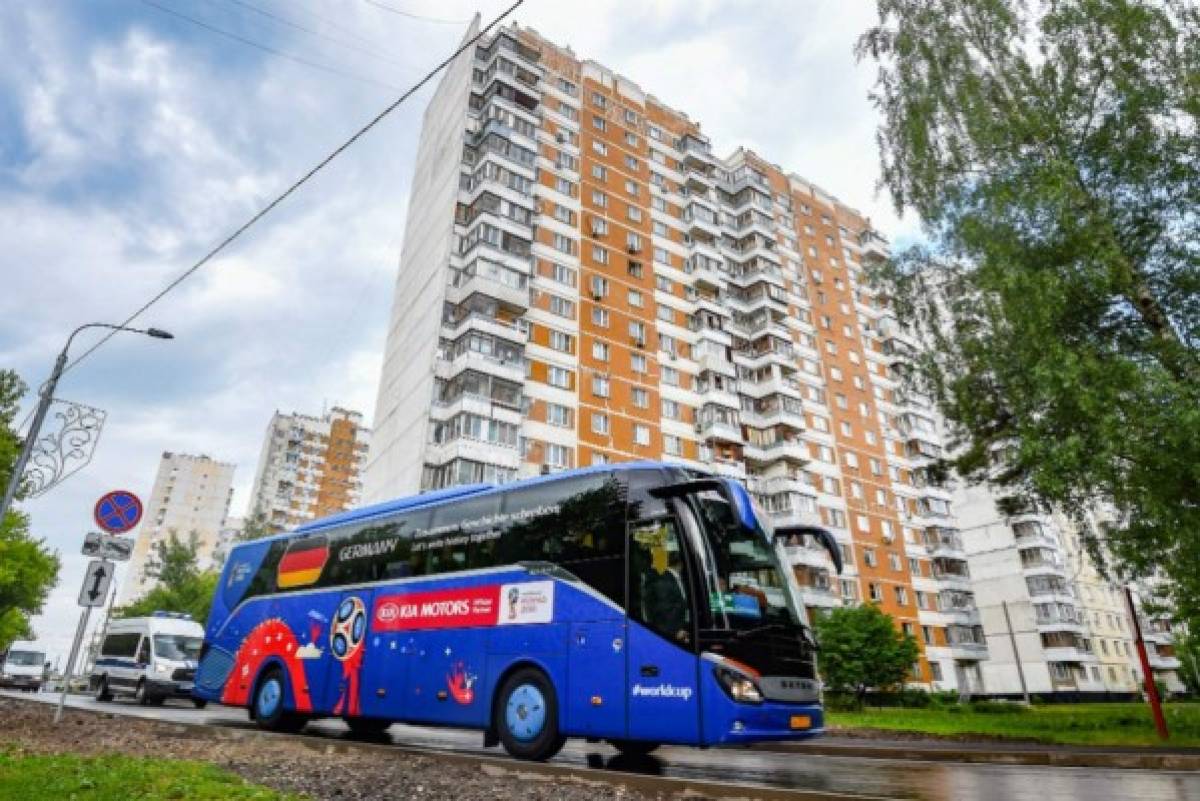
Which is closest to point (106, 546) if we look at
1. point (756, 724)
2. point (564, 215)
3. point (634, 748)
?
point (634, 748)

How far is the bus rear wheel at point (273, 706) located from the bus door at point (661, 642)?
8.28 m

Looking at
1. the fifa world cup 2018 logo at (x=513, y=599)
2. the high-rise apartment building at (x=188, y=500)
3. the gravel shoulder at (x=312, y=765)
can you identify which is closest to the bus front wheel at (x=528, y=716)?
the fifa world cup 2018 logo at (x=513, y=599)

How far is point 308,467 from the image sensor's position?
365ft

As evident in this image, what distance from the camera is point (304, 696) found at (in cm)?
1305

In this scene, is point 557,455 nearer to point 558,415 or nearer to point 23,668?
point 558,415

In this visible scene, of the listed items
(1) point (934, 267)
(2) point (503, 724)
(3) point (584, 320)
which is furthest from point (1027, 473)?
(3) point (584, 320)

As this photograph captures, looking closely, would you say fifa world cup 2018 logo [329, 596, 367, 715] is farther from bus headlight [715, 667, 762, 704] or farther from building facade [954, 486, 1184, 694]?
building facade [954, 486, 1184, 694]

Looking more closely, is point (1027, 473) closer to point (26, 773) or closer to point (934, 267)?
point (934, 267)

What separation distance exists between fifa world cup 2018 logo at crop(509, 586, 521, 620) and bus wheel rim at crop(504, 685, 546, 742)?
990 millimetres

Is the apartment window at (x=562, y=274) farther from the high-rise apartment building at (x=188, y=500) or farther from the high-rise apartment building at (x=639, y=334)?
the high-rise apartment building at (x=188, y=500)

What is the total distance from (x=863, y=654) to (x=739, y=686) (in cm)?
2838

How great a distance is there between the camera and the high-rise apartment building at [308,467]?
358 ft

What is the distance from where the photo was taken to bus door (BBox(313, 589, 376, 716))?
1198cm

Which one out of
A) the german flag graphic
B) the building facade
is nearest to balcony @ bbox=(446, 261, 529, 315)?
the german flag graphic
